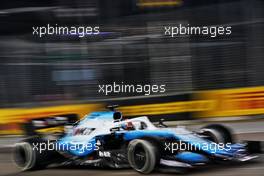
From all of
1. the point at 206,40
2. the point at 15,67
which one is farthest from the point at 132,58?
the point at 15,67

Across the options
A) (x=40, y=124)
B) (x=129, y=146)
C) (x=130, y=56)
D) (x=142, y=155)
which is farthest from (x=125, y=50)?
(x=142, y=155)

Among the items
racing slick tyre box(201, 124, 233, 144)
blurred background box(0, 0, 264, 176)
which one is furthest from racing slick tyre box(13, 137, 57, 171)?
blurred background box(0, 0, 264, 176)

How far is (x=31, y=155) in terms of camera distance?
958cm

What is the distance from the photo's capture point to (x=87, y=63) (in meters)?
14.2

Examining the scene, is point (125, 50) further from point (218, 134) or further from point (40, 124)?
point (218, 134)

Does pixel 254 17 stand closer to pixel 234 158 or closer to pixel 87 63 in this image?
pixel 87 63

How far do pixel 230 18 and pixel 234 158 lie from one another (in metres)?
6.51

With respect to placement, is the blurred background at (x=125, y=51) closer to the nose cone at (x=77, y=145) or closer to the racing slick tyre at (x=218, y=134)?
the nose cone at (x=77, y=145)

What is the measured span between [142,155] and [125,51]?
253 inches

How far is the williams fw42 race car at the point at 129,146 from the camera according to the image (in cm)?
809

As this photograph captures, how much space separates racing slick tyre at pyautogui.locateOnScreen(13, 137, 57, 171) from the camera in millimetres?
9578

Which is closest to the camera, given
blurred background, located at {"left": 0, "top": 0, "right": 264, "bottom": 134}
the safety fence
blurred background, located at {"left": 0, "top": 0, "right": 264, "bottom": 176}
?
the safety fence

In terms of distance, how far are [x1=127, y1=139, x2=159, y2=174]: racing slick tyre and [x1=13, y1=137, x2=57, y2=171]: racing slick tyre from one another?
1.88 meters

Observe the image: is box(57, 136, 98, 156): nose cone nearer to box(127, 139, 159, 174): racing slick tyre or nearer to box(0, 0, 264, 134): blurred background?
box(127, 139, 159, 174): racing slick tyre
